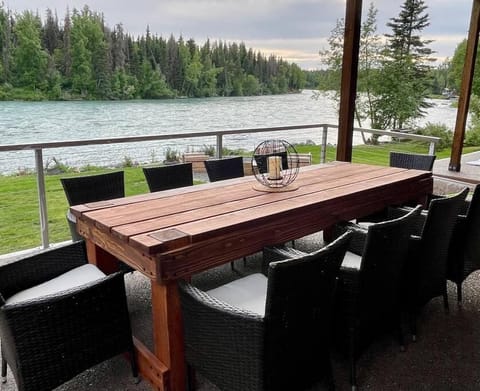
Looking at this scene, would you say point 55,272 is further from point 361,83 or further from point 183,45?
point 361,83

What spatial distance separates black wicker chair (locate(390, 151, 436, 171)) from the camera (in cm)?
405

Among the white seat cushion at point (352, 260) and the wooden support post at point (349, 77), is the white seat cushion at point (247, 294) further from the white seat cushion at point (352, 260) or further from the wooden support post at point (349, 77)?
the wooden support post at point (349, 77)

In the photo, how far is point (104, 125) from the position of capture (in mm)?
4773

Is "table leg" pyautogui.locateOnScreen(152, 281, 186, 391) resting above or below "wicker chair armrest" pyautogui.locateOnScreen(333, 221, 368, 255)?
below

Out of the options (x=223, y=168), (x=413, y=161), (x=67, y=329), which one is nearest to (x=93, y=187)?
(x=223, y=168)

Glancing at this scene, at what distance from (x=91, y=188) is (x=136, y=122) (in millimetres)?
2208

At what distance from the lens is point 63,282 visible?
6.83 ft

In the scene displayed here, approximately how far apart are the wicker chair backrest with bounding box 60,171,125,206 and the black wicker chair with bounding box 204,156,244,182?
2.80 ft

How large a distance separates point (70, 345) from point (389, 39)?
12850 millimetres

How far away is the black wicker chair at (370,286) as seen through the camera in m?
1.85

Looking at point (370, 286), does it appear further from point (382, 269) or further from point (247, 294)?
point (247, 294)

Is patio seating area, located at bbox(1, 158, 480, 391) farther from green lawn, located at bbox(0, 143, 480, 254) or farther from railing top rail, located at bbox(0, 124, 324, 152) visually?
green lawn, located at bbox(0, 143, 480, 254)

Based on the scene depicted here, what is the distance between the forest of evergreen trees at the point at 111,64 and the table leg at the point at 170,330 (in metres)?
3.30

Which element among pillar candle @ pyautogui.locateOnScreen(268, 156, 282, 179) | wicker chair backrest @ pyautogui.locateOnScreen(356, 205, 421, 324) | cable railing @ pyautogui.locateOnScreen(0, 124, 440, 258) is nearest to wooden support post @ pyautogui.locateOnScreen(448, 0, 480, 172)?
Result: cable railing @ pyautogui.locateOnScreen(0, 124, 440, 258)
